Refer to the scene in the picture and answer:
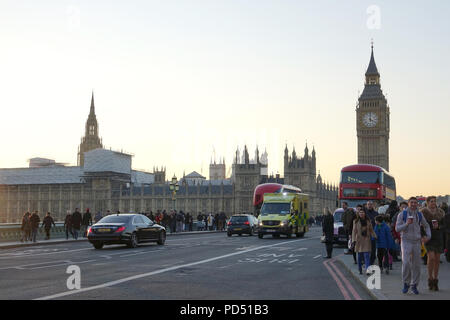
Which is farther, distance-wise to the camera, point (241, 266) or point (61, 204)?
point (61, 204)

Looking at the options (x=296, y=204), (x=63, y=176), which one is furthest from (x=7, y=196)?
(x=296, y=204)

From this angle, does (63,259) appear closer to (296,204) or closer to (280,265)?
(280,265)

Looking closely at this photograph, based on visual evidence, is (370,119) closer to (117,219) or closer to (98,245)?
(117,219)

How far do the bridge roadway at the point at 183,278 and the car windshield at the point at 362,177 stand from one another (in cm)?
1488

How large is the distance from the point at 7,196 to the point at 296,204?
113487 mm

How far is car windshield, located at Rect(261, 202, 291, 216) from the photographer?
3616cm

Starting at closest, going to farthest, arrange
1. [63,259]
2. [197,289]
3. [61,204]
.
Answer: [197,289]
[63,259]
[61,204]

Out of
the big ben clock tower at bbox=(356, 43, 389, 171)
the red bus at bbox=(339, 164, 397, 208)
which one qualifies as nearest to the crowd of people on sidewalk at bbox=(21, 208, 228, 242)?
the red bus at bbox=(339, 164, 397, 208)

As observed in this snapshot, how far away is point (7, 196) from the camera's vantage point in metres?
136

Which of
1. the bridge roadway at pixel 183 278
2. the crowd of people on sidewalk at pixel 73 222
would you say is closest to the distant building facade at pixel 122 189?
the crowd of people on sidewalk at pixel 73 222

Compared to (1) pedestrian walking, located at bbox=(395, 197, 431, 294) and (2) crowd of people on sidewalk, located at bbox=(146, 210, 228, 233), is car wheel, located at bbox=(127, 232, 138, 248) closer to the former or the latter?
(1) pedestrian walking, located at bbox=(395, 197, 431, 294)

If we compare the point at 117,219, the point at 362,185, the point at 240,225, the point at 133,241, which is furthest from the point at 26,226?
the point at 362,185

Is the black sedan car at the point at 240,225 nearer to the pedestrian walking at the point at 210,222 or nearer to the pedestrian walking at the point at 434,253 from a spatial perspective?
the pedestrian walking at the point at 210,222
